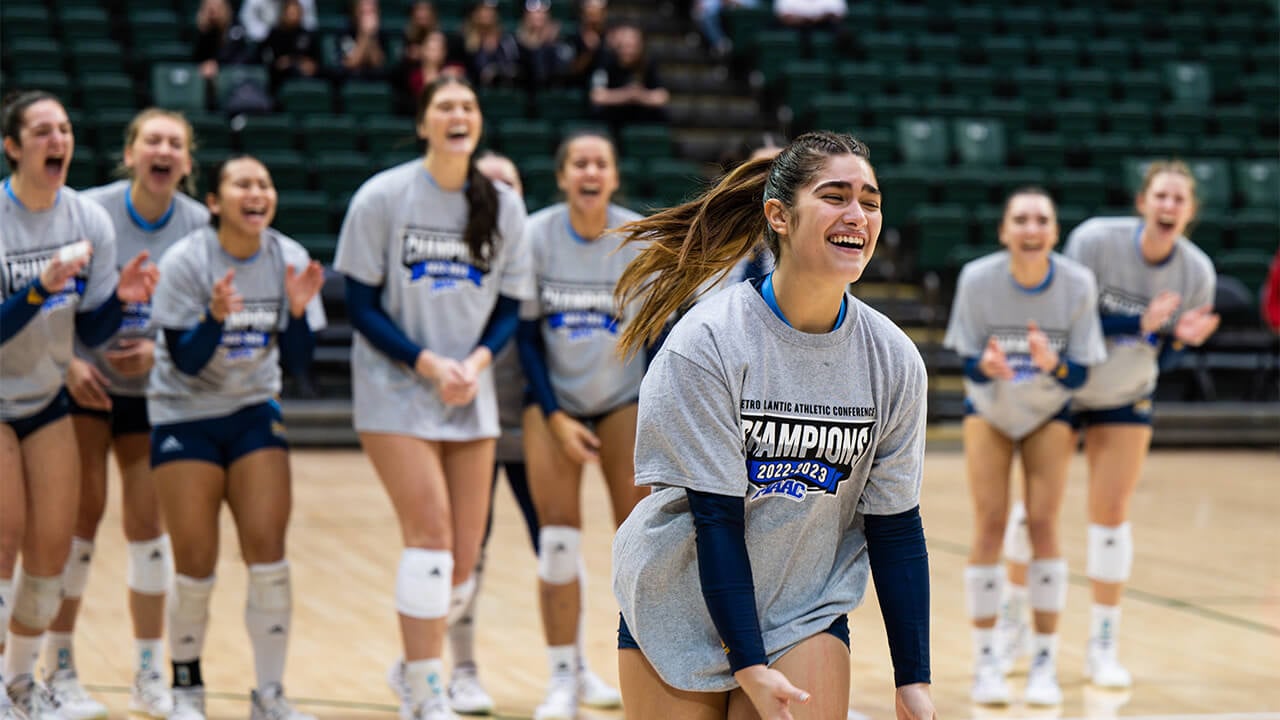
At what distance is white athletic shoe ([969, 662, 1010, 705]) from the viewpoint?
4.38 metres

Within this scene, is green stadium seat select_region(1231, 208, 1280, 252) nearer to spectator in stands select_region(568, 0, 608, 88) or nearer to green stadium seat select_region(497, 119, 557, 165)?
spectator in stands select_region(568, 0, 608, 88)

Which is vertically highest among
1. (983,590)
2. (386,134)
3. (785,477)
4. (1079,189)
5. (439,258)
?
(386,134)

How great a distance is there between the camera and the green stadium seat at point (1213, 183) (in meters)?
11.7

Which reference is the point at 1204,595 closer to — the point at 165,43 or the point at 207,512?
the point at 207,512

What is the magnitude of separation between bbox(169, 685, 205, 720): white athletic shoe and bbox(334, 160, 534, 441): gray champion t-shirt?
87 centimetres

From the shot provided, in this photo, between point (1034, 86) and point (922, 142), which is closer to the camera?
point (922, 142)

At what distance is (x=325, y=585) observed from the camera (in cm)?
588

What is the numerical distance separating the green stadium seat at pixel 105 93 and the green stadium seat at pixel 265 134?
83 centimetres

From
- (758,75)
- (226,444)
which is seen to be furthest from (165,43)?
(226,444)

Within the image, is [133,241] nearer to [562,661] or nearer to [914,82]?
[562,661]

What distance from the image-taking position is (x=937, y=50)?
1249 cm

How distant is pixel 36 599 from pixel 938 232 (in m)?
8.20

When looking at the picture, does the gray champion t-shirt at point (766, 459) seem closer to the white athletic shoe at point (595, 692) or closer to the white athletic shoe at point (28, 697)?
the white athletic shoe at point (595, 692)

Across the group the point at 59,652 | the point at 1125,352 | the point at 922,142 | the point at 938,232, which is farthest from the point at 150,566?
the point at 922,142
